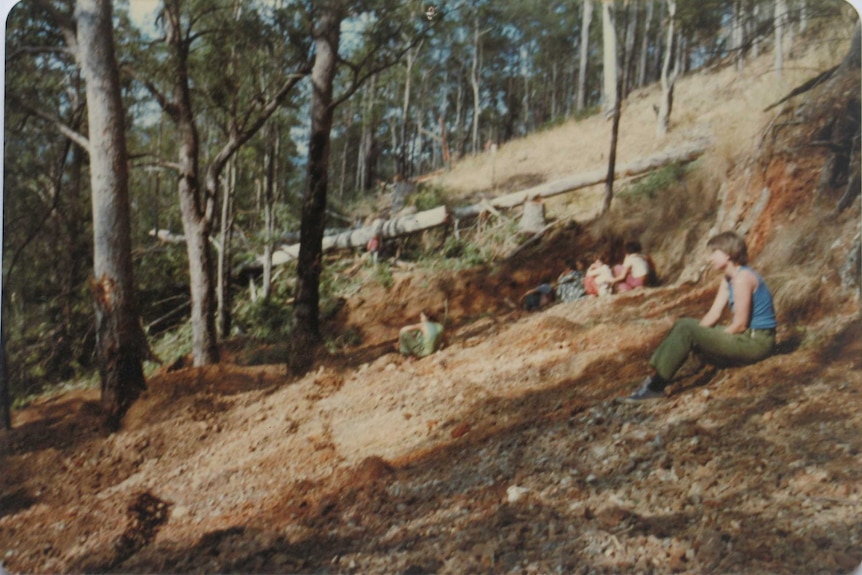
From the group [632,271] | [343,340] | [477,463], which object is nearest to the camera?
[477,463]

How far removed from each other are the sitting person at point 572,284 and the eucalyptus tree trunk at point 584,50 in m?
0.84

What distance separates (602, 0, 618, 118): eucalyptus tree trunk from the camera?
3328 millimetres

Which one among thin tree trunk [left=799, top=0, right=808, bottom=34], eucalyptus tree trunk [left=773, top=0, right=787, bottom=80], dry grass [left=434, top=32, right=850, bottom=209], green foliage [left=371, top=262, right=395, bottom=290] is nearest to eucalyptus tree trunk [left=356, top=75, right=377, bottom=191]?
green foliage [left=371, top=262, right=395, bottom=290]

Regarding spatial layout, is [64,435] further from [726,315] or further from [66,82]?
[726,315]

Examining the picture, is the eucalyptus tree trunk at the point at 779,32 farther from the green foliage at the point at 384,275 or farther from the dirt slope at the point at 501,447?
the green foliage at the point at 384,275

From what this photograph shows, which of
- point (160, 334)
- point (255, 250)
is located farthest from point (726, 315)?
point (160, 334)

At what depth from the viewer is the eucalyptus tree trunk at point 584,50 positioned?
11.0 ft

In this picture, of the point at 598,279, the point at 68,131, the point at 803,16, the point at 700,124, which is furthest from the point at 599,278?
the point at 68,131

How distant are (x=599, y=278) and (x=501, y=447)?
3.32 ft

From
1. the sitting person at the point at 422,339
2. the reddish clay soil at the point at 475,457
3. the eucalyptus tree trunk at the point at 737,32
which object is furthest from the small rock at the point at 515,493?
the eucalyptus tree trunk at the point at 737,32

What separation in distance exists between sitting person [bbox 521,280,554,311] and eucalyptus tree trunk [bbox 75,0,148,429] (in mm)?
2108

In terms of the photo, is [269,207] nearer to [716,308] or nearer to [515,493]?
[515,493]

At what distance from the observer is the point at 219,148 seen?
11.9 ft

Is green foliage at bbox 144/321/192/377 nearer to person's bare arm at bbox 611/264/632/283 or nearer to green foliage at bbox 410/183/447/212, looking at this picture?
green foliage at bbox 410/183/447/212
